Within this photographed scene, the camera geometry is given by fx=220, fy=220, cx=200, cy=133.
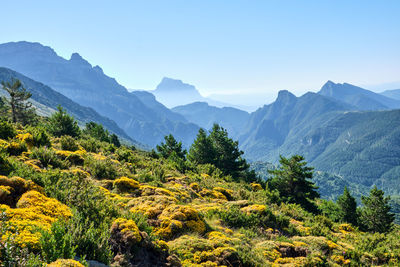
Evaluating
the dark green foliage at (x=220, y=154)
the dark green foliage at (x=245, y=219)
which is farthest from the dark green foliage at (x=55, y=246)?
the dark green foliage at (x=220, y=154)

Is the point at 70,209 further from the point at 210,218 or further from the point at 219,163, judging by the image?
the point at 219,163

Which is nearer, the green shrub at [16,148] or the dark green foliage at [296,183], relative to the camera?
the green shrub at [16,148]

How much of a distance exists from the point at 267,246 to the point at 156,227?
17.1 feet

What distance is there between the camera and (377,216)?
3219 centimetres

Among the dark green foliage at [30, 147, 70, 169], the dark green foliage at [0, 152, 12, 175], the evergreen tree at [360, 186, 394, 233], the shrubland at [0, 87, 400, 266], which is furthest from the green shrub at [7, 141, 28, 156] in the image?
the evergreen tree at [360, 186, 394, 233]

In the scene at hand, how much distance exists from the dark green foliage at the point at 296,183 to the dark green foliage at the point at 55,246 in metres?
30.9

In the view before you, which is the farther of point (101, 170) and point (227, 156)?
point (227, 156)

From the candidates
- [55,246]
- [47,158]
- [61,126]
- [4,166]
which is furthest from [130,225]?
[61,126]

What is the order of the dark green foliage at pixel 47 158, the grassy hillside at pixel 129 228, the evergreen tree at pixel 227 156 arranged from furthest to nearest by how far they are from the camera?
the evergreen tree at pixel 227 156 < the dark green foliage at pixel 47 158 < the grassy hillside at pixel 129 228

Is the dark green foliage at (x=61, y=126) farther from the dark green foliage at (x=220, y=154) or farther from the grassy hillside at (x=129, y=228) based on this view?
the dark green foliage at (x=220, y=154)

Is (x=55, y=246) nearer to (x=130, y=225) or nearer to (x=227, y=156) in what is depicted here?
(x=130, y=225)

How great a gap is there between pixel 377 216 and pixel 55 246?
135 feet

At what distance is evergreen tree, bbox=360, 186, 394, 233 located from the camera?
103ft

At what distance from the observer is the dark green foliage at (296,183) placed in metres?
31.9
